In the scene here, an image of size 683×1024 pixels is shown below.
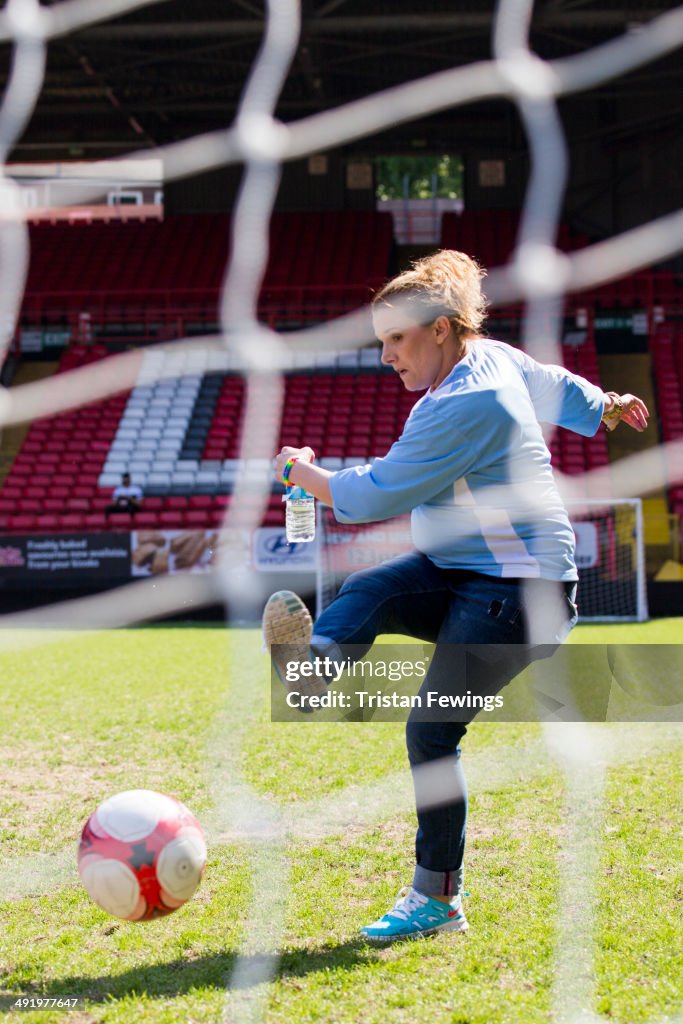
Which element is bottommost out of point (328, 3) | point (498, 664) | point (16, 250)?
point (498, 664)

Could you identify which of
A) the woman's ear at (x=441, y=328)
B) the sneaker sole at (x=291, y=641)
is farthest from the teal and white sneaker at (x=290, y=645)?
the woman's ear at (x=441, y=328)

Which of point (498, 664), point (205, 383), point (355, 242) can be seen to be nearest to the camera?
point (498, 664)

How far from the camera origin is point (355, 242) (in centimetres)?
2144

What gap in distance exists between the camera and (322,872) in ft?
11.5

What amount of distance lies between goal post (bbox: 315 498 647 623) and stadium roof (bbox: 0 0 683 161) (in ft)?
20.5

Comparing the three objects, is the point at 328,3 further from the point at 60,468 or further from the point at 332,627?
the point at 332,627

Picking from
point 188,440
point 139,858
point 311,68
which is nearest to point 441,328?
point 139,858

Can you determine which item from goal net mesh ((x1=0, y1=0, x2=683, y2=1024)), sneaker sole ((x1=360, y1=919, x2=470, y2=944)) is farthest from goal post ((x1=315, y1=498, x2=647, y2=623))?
sneaker sole ((x1=360, y1=919, x2=470, y2=944))

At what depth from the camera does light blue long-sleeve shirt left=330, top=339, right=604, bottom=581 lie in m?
2.74

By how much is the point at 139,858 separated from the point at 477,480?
4.18ft

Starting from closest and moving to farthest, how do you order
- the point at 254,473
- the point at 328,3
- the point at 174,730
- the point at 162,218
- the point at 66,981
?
the point at 66,981 < the point at 174,730 < the point at 328,3 < the point at 254,473 < the point at 162,218

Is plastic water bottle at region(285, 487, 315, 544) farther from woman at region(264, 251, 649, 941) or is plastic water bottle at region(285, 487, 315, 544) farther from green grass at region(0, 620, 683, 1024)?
green grass at region(0, 620, 683, 1024)

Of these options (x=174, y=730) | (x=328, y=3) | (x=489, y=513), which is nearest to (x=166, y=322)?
(x=328, y=3)

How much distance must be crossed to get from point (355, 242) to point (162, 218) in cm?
457
